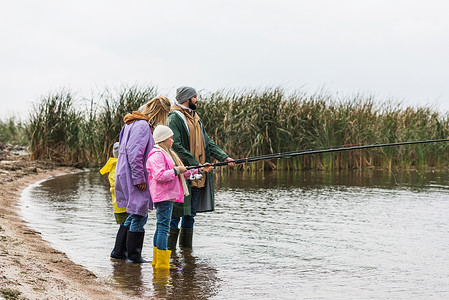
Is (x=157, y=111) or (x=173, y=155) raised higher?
(x=157, y=111)

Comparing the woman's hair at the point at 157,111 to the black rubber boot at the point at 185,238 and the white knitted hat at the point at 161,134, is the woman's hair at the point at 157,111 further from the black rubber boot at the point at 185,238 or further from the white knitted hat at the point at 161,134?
the black rubber boot at the point at 185,238

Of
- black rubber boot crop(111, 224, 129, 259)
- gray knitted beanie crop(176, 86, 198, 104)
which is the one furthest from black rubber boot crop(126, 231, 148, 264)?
gray knitted beanie crop(176, 86, 198, 104)

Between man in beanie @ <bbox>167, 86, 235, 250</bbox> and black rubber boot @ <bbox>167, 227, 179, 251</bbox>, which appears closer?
man in beanie @ <bbox>167, 86, 235, 250</bbox>

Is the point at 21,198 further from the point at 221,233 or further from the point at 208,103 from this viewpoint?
the point at 208,103

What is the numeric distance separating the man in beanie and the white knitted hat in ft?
1.91

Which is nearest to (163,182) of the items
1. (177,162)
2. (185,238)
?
(177,162)

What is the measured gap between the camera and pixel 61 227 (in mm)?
7758

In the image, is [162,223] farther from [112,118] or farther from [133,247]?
[112,118]

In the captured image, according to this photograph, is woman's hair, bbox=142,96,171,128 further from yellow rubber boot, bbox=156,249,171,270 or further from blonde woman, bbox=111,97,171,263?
yellow rubber boot, bbox=156,249,171,270

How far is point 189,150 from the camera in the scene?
20.5 ft

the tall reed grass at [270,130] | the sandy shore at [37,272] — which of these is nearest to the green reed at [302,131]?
the tall reed grass at [270,130]

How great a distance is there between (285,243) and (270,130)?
36.2 feet

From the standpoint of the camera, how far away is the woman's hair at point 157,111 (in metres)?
5.70

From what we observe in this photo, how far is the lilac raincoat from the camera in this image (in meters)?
5.41
